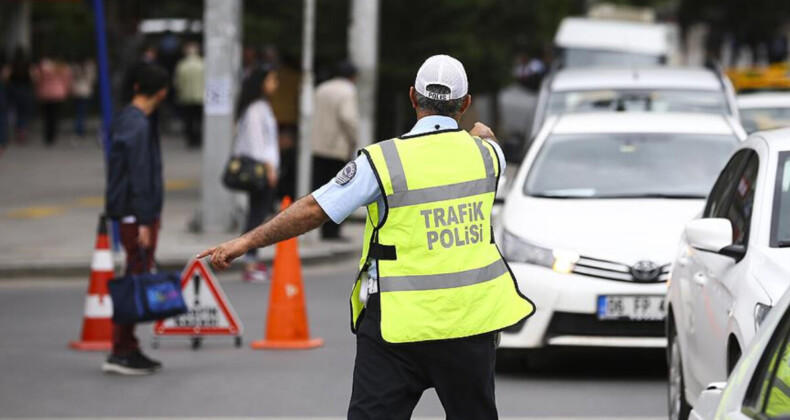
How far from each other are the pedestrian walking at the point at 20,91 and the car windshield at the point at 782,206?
28.8m

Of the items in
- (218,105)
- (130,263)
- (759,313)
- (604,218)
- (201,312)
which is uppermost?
(759,313)

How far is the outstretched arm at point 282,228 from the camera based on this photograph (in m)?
5.54

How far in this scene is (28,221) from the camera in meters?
19.1

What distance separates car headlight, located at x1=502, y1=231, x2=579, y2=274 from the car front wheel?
142 centimetres

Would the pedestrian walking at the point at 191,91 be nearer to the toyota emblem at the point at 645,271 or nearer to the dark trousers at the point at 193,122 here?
the dark trousers at the point at 193,122

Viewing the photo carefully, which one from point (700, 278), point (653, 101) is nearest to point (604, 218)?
point (700, 278)

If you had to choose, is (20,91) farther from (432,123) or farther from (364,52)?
(432,123)

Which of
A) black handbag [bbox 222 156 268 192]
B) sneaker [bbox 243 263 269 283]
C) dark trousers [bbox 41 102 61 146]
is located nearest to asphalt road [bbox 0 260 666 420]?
sneaker [bbox 243 263 269 283]

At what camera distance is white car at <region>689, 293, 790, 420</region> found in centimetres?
407

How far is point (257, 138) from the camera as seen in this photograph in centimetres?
1500

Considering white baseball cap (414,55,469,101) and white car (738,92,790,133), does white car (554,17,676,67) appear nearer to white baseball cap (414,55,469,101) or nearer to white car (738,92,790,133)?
white car (738,92,790,133)

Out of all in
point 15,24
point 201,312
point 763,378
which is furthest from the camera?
point 15,24

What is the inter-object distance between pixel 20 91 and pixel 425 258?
3037 cm

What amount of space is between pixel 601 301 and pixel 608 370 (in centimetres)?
99
